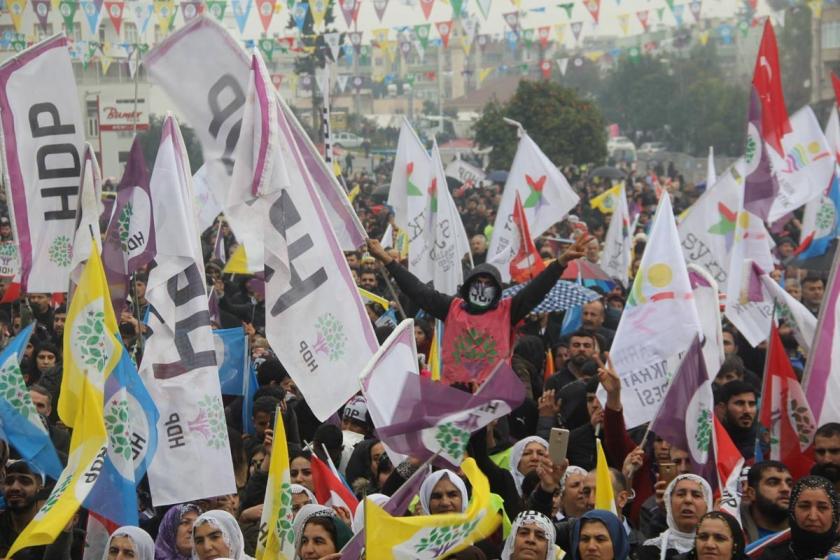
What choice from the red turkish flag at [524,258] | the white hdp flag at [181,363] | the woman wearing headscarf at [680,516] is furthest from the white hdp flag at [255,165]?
the red turkish flag at [524,258]

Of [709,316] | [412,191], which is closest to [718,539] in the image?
[709,316]

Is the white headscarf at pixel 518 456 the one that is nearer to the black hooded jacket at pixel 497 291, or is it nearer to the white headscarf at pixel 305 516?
the black hooded jacket at pixel 497 291

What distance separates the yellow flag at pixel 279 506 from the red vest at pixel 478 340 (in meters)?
1.71

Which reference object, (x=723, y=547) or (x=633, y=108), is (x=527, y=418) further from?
(x=633, y=108)

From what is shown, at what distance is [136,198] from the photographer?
9234 millimetres

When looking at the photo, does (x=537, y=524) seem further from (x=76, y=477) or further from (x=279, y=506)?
(x=76, y=477)

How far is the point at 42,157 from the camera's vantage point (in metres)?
10.2

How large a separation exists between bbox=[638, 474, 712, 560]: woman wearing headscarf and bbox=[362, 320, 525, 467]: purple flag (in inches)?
27.9

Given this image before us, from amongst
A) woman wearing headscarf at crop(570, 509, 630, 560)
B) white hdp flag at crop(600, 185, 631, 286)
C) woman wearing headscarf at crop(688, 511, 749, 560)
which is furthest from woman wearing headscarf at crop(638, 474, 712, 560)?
white hdp flag at crop(600, 185, 631, 286)

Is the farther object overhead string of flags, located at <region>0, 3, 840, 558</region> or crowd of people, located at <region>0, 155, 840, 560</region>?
overhead string of flags, located at <region>0, 3, 840, 558</region>

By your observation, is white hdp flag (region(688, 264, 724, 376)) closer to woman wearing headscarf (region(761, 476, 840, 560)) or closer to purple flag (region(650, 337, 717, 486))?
purple flag (region(650, 337, 717, 486))

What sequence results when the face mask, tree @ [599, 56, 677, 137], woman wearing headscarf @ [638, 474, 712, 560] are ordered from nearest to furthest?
1. woman wearing headscarf @ [638, 474, 712, 560]
2. the face mask
3. tree @ [599, 56, 677, 137]

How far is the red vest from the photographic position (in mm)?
8078

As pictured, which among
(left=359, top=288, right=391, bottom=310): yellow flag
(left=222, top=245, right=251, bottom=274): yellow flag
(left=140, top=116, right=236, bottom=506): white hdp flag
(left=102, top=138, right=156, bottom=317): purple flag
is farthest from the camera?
(left=222, top=245, right=251, bottom=274): yellow flag
